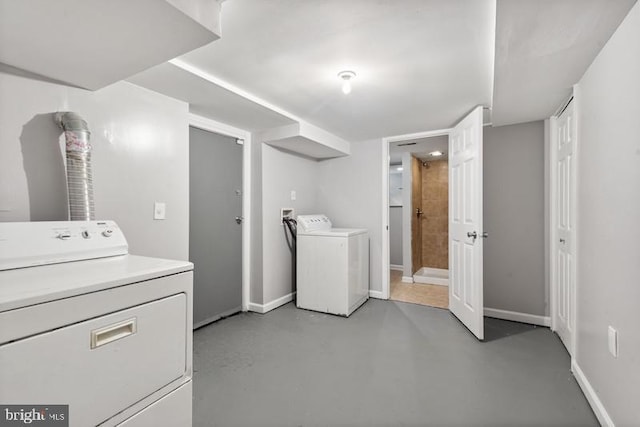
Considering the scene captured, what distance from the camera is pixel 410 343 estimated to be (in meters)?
2.38

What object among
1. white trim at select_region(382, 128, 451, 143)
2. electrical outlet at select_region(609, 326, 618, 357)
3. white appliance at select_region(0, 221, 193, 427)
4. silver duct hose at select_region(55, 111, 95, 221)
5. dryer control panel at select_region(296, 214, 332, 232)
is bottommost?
electrical outlet at select_region(609, 326, 618, 357)

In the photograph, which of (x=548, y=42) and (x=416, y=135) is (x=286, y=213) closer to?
(x=416, y=135)

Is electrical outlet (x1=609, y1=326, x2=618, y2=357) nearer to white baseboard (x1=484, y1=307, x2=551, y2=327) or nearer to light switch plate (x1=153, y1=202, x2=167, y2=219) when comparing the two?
white baseboard (x1=484, y1=307, x2=551, y2=327)

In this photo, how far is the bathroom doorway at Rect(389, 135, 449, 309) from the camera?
3994mm

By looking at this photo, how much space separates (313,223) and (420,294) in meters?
1.71

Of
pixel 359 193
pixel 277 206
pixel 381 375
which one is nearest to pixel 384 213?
pixel 359 193

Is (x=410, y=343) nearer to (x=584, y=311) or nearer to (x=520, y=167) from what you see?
(x=584, y=311)

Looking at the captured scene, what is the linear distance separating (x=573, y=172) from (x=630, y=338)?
1.12 m

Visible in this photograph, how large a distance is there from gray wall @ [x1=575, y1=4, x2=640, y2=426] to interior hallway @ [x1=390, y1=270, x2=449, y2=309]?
1.66m

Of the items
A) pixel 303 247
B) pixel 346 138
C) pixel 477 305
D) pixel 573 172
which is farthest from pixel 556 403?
pixel 346 138

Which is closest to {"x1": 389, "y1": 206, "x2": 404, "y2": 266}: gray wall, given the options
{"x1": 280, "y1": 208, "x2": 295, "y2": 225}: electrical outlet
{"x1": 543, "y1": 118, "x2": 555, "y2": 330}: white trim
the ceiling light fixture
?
{"x1": 280, "y1": 208, "x2": 295, "y2": 225}: electrical outlet

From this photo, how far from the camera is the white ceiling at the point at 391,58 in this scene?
1.28 m

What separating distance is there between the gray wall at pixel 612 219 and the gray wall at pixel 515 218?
1.02 metres

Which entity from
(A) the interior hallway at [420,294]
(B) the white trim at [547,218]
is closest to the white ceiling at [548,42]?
(B) the white trim at [547,218]
